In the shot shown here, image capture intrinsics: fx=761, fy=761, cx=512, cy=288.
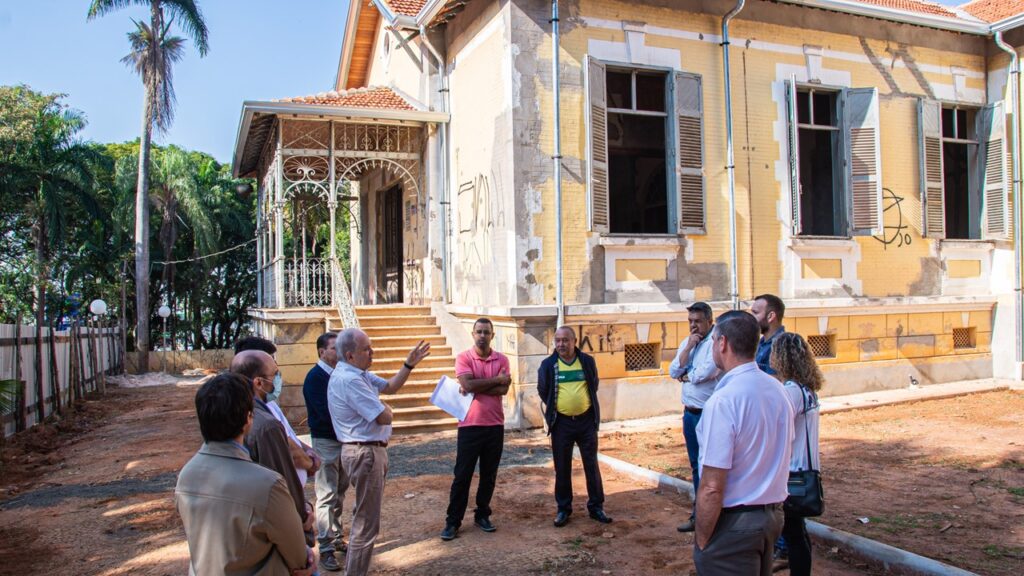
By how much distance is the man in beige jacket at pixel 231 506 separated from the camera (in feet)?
9.04

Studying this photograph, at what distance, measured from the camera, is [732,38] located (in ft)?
40.0

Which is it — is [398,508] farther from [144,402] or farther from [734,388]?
[144,402]

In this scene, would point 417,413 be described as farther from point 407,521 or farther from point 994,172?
point 994,172

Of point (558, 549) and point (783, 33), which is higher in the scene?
point (783, 33)

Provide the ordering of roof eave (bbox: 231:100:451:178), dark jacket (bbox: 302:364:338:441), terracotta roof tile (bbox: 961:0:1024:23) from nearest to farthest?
dark jacket (bbox: 302:364:338:441) < roof eave (bbox: 231:100:451:178) < terracotta roof tile (bbox: 961:0:1024:23)

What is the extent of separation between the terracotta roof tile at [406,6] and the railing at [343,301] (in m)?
4.66

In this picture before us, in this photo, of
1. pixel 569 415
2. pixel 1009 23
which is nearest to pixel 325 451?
pixel 569 415

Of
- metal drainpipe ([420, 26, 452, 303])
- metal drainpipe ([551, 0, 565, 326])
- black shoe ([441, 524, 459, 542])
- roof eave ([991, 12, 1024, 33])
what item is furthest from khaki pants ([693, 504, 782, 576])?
roof eave ([991, 12, 1024, 33])

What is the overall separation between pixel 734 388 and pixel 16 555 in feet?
19.7

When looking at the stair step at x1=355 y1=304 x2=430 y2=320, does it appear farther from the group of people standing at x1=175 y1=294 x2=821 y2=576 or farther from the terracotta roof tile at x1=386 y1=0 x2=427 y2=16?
the group of people standing at x1=175 y1=294 x2=821 y2=576

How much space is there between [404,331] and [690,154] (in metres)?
5.45

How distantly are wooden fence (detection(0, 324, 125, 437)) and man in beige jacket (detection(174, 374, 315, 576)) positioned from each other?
7.56m

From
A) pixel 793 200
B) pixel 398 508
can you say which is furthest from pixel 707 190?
pixel 398 508

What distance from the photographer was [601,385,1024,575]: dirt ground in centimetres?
566
